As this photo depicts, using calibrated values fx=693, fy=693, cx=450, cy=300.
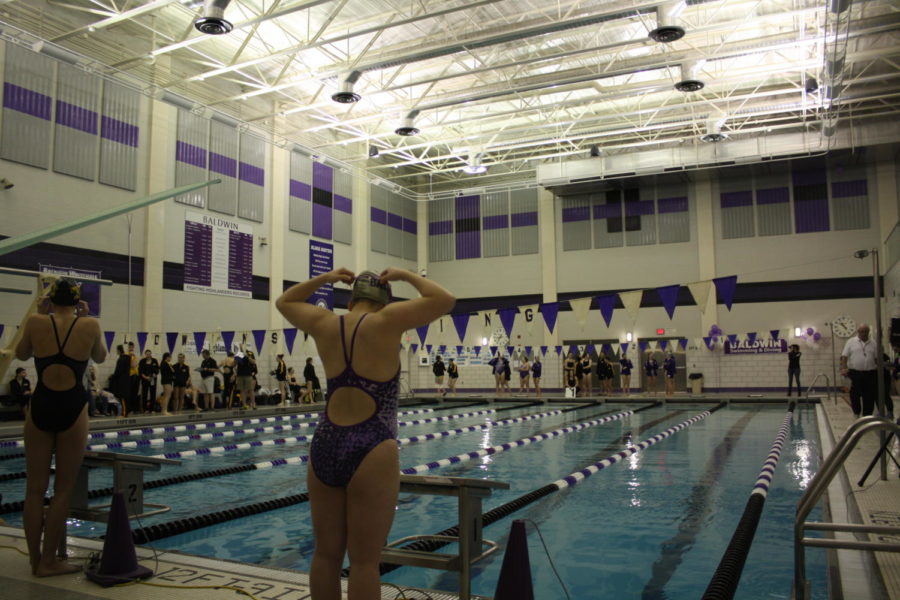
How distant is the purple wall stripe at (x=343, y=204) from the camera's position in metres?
23.2

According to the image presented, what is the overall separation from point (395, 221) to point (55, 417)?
2341 cm

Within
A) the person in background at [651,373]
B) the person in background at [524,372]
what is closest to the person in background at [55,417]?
the person in background at [524,372]

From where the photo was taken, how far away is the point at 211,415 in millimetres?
14648

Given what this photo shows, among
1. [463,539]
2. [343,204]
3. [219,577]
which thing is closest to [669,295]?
[463,539]

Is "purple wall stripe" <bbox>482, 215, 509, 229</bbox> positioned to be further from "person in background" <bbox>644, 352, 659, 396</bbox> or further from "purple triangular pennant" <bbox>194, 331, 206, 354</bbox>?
"purple triangular pennant" <bbox>194, 331, 206, 354</bbox>

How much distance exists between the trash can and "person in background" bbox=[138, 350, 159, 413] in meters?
16.3

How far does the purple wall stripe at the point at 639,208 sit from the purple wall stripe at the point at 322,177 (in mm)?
10453

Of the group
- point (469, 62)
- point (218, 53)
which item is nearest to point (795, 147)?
point (469, 62)

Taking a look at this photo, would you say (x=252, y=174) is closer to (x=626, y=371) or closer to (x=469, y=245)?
(x=469, y=245)

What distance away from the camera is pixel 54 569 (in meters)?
3.15

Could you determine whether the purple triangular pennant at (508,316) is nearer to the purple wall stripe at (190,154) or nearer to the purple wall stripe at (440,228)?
the purple wall stripe at (190,154)

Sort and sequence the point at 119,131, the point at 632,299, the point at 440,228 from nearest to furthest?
the point at 632,299
the point at 119,131
the point at 440,228

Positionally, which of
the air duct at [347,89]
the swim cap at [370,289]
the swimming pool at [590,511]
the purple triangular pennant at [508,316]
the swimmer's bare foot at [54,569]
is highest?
the air duct at [347,89]

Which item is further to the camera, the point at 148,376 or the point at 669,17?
the point at 148,376
